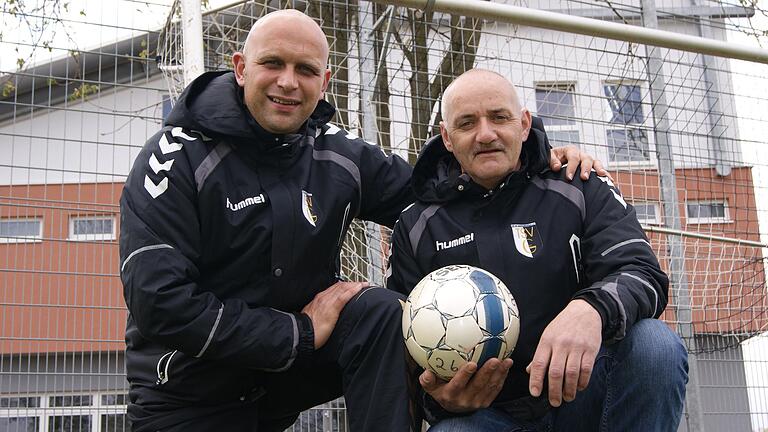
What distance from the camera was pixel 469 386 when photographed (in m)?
2.60

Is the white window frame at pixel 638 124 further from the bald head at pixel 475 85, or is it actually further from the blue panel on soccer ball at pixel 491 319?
the blue panel on soccer ball at pixel 491 319

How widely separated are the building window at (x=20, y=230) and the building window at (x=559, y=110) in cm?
348

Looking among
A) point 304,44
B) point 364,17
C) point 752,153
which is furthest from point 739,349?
point 304,44

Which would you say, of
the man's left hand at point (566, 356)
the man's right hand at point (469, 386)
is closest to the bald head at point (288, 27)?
the man's right hand at point (469, 386)

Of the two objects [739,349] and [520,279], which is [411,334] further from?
[739,349]

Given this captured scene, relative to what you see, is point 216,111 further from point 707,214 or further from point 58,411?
point 707,214

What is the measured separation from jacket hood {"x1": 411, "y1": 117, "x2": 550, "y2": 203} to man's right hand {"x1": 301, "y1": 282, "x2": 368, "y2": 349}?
45 centimetres

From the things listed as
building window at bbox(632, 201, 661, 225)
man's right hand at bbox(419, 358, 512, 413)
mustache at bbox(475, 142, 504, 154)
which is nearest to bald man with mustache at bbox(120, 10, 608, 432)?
man's right hand at bbox(419, 358, 512, 413)

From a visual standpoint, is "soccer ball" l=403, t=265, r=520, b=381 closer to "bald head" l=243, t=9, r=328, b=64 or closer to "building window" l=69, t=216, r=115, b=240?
"bald head" l=243, t=9, r=328, b=64

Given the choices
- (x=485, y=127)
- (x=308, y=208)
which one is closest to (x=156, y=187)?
(x=308, y=208)

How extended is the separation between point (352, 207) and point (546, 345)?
1.10 metres

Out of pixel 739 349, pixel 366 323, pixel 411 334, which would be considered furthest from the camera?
pixel 739 349

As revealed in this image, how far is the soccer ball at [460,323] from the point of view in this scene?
8.22 feet

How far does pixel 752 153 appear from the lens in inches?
266
